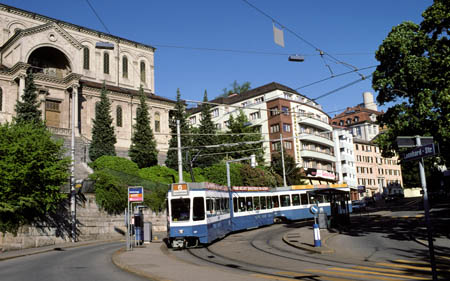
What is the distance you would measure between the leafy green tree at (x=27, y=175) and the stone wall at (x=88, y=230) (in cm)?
61

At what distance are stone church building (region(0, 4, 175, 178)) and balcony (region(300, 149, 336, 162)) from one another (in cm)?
2336

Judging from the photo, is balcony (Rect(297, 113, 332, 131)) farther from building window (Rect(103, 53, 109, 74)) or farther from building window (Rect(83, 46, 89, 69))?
building window (Rect(83, 46, 89, 69))

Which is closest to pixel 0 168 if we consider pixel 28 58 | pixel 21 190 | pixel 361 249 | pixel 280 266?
pixel 21 190

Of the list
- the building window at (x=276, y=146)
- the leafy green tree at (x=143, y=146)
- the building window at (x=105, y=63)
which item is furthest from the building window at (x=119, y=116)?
the building window at (x=276, y=146)

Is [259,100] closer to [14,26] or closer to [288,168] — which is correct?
[288,168]

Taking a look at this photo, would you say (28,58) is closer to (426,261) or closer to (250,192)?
(250,192)

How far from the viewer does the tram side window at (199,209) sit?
64.6 ft

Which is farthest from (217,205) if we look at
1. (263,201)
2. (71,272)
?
(263,201)

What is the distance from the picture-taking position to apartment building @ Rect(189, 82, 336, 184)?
67.6 meters

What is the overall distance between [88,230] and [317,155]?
50.1 meters

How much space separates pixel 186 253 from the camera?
1825 cm

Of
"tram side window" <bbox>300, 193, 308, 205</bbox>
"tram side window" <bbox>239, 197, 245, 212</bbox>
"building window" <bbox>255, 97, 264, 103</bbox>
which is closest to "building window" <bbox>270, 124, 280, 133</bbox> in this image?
"building window" <bbox>255, 97, 264, 103</bbox>

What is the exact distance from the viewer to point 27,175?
23453 mm

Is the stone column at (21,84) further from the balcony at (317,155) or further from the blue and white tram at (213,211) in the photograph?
the balcony at (317,155)
